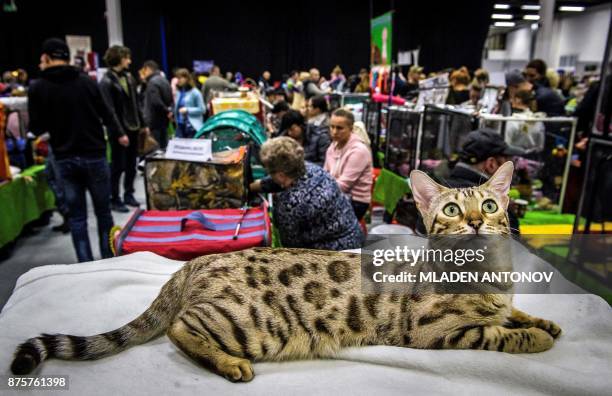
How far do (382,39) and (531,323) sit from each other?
3332mm

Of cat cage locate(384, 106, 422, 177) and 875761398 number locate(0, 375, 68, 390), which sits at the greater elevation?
cat cage locate(384, 106, 422, 177)

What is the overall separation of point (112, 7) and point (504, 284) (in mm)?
9451

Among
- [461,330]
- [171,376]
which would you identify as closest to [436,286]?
[461,330]

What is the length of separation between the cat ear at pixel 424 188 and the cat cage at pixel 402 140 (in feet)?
9.93

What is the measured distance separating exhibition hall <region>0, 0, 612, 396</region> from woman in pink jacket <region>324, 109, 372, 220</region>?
18mm

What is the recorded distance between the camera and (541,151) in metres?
3.67

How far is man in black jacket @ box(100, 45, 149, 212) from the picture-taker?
5.10m

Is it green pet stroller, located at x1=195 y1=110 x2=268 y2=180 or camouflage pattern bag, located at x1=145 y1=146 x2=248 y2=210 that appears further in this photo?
green pet stroller, located at x1=195 y1=110 x2=268 y2=180

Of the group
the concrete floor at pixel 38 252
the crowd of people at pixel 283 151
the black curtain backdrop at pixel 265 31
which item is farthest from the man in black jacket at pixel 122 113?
the black curtain backdrop at pixel 265 31

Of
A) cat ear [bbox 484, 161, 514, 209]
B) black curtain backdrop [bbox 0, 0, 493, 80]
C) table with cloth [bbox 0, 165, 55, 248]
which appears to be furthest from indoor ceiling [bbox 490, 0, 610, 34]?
cat ear [bbox 484, 161, 514, 209]

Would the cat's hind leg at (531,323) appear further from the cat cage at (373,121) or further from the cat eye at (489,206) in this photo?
the cat cage at (373,121)

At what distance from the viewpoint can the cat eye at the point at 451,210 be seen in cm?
116

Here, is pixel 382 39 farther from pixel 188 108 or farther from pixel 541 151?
pixel 188 108

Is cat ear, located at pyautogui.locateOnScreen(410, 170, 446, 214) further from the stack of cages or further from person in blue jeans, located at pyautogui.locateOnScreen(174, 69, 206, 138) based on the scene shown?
person in blue jeans, located at pyautogui.locateOnScreen(174, 69, 206, 138)
